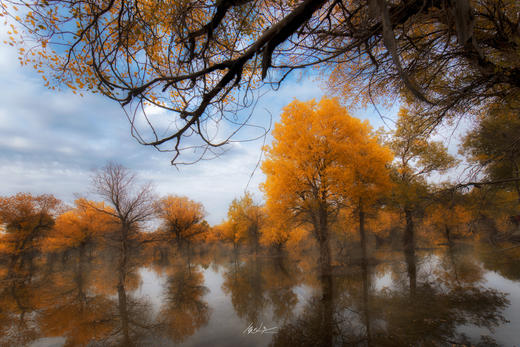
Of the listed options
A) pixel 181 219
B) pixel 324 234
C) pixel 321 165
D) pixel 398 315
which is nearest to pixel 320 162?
pixel 321 165

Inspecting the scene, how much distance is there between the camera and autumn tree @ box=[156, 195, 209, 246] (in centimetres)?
2759

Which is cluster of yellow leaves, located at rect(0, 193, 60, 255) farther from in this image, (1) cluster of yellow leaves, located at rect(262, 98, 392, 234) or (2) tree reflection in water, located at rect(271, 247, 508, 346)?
(2) tree reflection in water, located at rect(271, 247, 508, 346)

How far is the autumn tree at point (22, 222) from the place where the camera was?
21031 mm

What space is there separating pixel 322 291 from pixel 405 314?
3.06 meters

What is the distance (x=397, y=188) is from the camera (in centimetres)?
1273

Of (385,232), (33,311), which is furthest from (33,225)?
(385,232)

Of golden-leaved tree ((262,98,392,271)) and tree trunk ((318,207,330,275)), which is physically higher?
golden-leaved tree ((262,98,392,271))

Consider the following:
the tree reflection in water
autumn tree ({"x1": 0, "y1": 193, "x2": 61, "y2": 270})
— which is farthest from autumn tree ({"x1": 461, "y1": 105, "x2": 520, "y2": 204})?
autumn tree ({"x1": 0, "y1": 193, "x2": 61, "y2": 270})

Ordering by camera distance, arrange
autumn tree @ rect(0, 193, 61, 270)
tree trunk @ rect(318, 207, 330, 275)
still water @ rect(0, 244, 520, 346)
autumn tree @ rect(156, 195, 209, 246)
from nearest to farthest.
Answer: still water @ rect(0, 244, 520, 346) → tree trunk @ rect(318, 207, 330, 275) → autumn tree @ rect(0, 193, 61, 270) → autumn tree @ rect(156, 195, 209, 246)

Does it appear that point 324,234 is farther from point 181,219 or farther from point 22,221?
point 22,221

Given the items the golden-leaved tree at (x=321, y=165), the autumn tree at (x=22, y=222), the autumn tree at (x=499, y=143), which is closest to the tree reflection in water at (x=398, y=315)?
the autumn tree at (x=499, y=143)

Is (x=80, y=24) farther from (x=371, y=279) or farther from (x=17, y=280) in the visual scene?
(x=17, y=280)

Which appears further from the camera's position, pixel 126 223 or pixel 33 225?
pixel 33 225

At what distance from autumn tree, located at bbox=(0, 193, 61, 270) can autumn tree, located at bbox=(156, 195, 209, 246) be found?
42.4 feet
